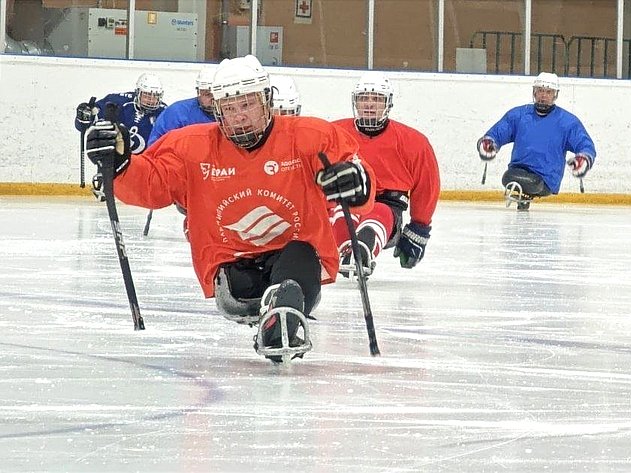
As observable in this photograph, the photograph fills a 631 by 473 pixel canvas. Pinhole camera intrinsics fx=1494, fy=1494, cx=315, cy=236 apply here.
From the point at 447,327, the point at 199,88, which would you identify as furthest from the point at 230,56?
the point at 447,327

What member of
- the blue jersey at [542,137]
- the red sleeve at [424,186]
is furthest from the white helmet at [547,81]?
the red sleeve at [424,186]

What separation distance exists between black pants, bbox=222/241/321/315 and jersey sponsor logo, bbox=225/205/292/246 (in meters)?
0.06

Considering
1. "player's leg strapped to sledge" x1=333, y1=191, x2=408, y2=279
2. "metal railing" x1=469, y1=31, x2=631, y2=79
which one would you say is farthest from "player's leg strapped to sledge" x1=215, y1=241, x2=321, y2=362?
"metal railing" x1=469, y1=31, x2=631, y2=79

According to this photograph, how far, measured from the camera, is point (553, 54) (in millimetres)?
13828

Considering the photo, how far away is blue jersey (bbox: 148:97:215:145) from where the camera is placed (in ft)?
25.5

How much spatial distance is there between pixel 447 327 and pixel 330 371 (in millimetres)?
1004

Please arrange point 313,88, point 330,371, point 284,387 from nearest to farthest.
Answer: point 284,387, point 330,371, point 313,88

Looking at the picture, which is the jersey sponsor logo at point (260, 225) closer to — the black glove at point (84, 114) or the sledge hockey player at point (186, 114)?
the sledge hockey player at point (186, 114)

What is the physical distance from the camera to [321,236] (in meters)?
3.85

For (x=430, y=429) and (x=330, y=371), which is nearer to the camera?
(x=430, y=429)

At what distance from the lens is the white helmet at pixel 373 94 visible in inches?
241

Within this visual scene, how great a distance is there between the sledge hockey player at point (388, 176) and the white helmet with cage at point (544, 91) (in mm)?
5504

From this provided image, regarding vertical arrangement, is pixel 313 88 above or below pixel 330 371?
above

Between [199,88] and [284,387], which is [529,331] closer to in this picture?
[284,387]
